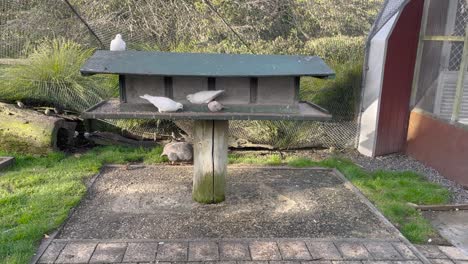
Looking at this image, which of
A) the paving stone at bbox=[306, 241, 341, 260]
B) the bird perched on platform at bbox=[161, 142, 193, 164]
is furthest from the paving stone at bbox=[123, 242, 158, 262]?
the bird perched on platform at bbox=[161, 142, 193, 164]

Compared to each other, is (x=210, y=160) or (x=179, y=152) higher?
(x=210, y=160)

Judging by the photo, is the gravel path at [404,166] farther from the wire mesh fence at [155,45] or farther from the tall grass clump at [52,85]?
the tall grass clump at [52,85]

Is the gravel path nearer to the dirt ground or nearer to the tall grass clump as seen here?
the dirt ground

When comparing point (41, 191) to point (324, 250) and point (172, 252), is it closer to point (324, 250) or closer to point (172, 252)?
point (172, 252)

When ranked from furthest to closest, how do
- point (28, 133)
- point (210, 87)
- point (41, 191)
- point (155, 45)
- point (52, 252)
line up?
point (155, 45)
point (28, 133)
point (41, 191)
point (210, 87)
point (52, 252)

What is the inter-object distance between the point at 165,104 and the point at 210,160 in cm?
87

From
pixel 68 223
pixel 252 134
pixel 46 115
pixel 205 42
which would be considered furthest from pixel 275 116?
pixel 205 42

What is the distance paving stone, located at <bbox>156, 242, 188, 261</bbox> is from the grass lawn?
0.92 meters

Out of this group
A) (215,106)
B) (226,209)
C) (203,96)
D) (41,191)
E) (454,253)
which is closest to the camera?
(454,253)

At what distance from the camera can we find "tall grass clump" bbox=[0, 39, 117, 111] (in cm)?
590

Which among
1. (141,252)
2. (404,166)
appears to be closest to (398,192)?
(404,166)

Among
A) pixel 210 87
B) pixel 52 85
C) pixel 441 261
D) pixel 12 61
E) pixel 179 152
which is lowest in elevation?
pixel 441 261

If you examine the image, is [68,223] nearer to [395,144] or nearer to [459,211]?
[459,211]

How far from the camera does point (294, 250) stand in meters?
3.04
